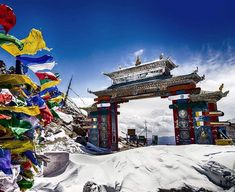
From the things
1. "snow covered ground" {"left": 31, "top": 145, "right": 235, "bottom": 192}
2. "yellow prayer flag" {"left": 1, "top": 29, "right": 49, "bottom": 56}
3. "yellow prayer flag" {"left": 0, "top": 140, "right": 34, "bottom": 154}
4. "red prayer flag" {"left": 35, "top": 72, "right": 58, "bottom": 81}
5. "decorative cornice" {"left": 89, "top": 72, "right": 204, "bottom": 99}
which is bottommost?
"snow covered ground" {"left": 31, "top": 145, "right": 235, "bottom": 192}

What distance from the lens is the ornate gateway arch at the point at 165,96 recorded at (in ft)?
48.8

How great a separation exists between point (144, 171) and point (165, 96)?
8.56 meters

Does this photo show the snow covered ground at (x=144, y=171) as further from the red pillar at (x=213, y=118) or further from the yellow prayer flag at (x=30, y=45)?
the yellow prayer flag at (x=30, y=45)

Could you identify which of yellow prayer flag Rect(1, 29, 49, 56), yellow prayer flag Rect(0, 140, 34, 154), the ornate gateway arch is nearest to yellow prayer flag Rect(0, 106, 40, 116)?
yellow prayer flag Rect(0, 140, 34, 154)

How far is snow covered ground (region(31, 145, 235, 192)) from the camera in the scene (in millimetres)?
8547

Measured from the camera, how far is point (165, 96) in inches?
669

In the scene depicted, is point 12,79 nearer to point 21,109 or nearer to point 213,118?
point 21,109

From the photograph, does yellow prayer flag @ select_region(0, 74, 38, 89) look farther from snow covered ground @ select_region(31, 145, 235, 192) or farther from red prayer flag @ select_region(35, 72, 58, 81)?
snow covered ground @ select_region(31, 145, 235, 192)

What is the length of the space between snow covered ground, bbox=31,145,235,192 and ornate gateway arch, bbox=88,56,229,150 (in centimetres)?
365

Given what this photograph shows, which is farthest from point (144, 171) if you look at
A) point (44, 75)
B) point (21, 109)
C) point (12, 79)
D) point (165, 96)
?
point (165, 96)

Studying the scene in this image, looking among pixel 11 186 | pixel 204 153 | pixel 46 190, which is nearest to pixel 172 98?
pixel 204 153

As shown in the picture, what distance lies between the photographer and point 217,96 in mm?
14922

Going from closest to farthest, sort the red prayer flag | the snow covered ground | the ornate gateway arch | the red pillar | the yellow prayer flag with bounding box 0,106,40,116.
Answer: the yellow prayer flag with bounding box 0,106,40,116 < the red prayer flag < the snow covered ground < the red pillar < the ornate gateway arch

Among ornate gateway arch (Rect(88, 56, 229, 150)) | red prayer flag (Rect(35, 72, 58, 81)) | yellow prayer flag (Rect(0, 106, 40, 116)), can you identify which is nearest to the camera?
yellow prayer flag (Rect(0, 106, 40, 116))
